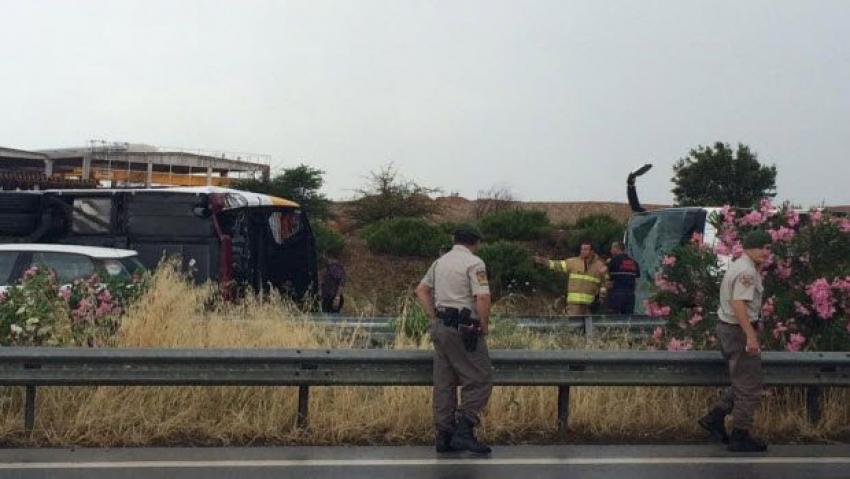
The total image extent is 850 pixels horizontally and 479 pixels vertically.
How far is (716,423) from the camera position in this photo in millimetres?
7730

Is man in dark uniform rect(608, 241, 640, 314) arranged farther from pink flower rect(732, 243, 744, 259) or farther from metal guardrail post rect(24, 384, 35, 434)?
metal guardrail post rect(24, 384, 35, 434)

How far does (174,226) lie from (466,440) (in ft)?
28.7

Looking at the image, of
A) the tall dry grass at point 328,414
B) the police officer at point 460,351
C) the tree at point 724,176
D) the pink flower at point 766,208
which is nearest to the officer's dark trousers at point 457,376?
the police officer at point 460,351

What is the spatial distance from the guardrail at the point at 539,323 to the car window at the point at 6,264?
3926 mm

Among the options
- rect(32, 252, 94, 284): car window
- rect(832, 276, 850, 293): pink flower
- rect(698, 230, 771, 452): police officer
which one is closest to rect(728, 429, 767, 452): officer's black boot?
rect(698, 230, 771, 452): police officer

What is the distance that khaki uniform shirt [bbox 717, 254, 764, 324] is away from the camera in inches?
292

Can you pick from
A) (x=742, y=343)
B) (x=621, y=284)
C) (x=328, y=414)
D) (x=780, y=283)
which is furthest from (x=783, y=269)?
(x=621, y=284)

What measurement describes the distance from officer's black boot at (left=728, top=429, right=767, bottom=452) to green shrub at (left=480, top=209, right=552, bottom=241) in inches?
835

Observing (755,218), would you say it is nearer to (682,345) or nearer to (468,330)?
(682,345)

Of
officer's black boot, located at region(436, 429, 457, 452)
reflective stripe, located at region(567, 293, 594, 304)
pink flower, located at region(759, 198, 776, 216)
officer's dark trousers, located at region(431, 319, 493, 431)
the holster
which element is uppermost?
pink flower, located at region(759, 198, 776, 216)

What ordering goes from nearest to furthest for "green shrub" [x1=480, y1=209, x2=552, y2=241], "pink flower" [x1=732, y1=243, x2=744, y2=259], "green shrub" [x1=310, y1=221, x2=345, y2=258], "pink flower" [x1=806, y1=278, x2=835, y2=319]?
"pink flower" [x1=806, y1=278, x2=835, y2=319]
"pink flower" [x1=732, y1=243, x2=744, y2=259]
"green shrub" [x1=310, y1=221, x2=345, y2=258]
"green shrub" [x1=480, y1=209, x2=552, y2=241]

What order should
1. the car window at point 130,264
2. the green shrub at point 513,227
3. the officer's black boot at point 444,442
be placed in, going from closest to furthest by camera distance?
the officer's black boot at point 444,442, the car window at point 130,264, the green shrub at point 513,227

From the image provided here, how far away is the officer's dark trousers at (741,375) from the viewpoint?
743 centimetres

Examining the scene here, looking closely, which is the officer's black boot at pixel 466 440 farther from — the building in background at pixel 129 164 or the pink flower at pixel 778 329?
the building in background at pixel 129 164
